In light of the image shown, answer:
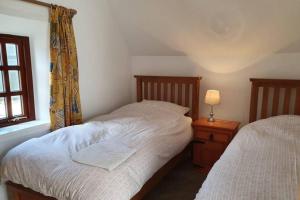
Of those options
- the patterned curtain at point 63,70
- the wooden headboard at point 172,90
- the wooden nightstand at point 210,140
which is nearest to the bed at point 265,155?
the wooden nightstand at point 210,140

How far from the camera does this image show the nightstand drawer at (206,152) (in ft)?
9.16

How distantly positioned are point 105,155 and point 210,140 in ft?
4.83

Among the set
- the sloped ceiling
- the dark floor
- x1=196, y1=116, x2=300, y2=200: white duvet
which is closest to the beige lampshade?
the sloped ceiling

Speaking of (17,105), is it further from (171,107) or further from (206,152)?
(206,152)

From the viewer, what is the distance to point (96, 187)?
4.90 ft

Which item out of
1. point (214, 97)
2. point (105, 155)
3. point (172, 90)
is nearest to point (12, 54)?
point (105, 155)

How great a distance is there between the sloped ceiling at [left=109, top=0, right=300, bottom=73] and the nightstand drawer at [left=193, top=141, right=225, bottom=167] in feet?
3.19

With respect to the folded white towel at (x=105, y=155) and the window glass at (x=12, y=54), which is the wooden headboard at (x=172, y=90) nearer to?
the folded white towel at (x=105, y=155)

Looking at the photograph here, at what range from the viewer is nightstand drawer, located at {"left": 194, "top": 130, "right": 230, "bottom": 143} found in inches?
108

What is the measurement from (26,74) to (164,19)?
1687 millimetres

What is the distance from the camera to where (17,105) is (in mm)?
2486

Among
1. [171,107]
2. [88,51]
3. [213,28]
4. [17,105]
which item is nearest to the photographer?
[17,105]

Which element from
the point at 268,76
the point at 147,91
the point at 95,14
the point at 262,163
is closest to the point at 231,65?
the point at 268,76

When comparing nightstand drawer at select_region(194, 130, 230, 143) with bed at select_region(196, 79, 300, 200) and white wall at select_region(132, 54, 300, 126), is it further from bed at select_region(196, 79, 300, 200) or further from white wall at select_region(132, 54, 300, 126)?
white wall at select_region(132, 54, 300, 126)
